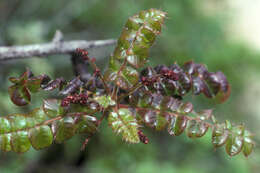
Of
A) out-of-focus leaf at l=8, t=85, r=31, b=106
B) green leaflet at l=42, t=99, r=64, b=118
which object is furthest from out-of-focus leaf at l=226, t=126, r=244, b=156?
out-of-focus leaf at l=8, t=85, r=31, b=106

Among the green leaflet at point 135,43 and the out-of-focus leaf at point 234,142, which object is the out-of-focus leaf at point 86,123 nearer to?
the green leaflet at point 135,43

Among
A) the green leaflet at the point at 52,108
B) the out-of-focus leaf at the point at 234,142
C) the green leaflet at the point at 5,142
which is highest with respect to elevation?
the green leaflet at the point at 52,108

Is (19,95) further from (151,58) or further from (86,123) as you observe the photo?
(151,58)

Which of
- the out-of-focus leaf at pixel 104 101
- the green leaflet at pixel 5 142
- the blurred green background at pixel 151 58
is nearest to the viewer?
the green leaflet at pixel 5 142

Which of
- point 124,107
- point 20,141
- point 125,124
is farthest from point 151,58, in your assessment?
point 20,141

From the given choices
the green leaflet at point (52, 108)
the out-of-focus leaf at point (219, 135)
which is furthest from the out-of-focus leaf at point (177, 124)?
the green leaflet at point (52, 108)

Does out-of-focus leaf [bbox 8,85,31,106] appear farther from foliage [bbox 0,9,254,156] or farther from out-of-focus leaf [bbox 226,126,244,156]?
out-of-focus leaf [bbox 226,126,244,156]

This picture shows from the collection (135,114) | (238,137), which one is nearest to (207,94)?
(238,137)

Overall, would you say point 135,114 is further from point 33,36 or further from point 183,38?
point 183,38
